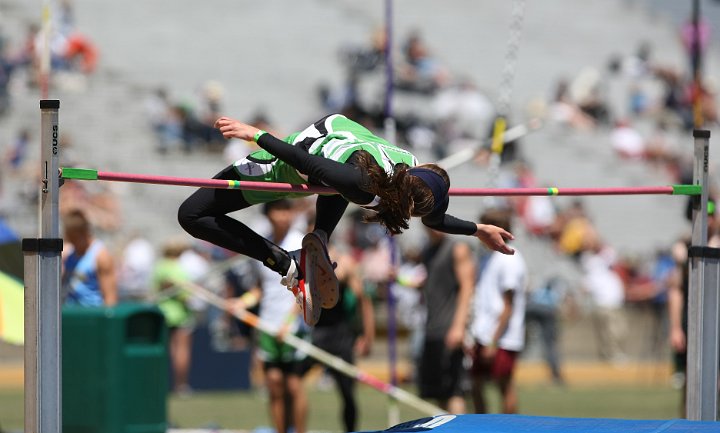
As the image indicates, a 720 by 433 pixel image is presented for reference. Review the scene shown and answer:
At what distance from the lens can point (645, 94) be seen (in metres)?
Answer: 24.9

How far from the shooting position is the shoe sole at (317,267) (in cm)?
697

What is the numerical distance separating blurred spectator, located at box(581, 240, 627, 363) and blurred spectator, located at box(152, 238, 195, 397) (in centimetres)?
602

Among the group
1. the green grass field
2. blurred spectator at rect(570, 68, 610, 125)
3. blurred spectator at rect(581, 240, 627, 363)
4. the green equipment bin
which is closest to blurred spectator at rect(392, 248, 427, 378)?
the green grass field

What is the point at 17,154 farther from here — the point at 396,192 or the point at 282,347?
the point at 396,192

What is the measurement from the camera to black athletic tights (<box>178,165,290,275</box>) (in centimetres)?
694

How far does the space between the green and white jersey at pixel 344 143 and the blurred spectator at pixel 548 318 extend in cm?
1010

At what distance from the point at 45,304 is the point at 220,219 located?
1.10 m

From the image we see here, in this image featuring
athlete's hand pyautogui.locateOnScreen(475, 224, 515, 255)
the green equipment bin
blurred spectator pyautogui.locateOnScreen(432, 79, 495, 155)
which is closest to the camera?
athlete's hand pyautogui.locateOnScreen(475, 224, 515, 255)

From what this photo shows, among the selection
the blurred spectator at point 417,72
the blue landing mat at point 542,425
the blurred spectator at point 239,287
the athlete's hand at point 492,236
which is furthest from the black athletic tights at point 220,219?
the blurred spectator at point 417,72

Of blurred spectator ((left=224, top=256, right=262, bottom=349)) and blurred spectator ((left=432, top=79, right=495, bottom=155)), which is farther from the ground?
blurred spectator ((left=432, top=79, right=495, bottom=155))

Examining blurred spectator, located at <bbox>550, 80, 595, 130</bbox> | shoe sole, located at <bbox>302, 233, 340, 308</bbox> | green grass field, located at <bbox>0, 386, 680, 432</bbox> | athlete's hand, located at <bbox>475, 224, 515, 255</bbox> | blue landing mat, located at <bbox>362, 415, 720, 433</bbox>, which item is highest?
blurred spectator, located at <bbox>550, 80, 595, 130</bbox>

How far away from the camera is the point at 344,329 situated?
10469 millimetres

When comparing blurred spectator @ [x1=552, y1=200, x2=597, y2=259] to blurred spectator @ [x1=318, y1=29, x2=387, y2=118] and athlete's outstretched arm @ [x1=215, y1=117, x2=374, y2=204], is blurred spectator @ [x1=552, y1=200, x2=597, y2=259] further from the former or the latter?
athlete's outstretched arm @ [x1=215, y1=117, x2=374, y2=204]

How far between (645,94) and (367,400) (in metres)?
12.1
